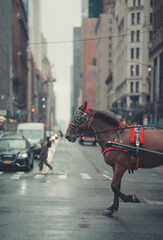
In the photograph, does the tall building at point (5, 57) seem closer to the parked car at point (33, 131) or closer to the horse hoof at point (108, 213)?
the parked car at point (33, 131)

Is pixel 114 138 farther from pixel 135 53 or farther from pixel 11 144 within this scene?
pixel 135 53

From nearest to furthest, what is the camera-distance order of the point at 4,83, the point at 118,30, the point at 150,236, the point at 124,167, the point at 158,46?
the point at 150,236, the point at 124,167, the point at 158,46, the point at 4,83, the point at 118,30

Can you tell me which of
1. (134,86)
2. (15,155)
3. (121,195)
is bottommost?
(15,155)

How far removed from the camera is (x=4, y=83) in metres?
74.7

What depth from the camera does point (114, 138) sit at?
9102 millimetres

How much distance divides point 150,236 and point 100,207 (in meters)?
2.94

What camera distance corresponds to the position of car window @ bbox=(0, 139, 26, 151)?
2156 cm

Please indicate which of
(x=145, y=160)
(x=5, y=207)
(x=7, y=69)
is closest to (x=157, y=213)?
(x=145, y=160)

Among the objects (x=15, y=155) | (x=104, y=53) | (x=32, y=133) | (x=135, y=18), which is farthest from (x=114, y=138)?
(x=104, y=53)

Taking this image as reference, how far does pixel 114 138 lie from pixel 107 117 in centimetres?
57

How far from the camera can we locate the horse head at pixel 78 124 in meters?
9.13

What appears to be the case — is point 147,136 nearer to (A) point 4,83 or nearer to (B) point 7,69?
(A) point 4,83

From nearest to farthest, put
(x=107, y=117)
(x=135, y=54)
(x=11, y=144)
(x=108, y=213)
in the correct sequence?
(x=108, y=213) < (x=107, y=117) < (x=11, y=144) < (x=135, y=54)

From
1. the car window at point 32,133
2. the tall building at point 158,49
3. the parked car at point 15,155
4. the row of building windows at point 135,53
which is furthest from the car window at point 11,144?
the row of building windows at point 135,53
